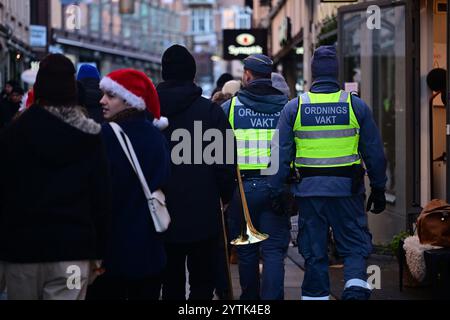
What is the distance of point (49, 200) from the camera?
15.3ft

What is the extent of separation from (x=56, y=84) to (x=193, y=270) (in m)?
1.99

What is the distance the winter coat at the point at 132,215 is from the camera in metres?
5.23

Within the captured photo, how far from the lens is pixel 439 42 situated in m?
11.4

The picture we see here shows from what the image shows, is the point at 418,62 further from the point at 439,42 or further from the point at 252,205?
the point at 252,205

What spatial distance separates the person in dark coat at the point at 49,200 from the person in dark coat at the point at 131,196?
421 mm

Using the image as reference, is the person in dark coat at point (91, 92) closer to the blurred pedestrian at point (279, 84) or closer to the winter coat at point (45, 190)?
the blurred pedestrian at point (279, 84)

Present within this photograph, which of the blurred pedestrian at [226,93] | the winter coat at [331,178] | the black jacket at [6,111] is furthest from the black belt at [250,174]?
the black jacket at [6,111]

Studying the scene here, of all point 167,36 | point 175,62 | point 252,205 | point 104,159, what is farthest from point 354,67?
point 167,36

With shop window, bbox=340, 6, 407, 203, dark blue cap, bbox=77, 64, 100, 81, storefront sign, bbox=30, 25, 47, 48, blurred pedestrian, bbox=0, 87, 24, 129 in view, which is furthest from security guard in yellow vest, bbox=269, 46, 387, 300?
storefront sign, bbox=30, 25, 47, 48

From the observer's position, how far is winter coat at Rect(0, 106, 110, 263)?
4668 mm

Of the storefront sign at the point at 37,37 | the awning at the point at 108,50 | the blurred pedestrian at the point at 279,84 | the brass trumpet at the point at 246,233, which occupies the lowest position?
the brass trumpet at the point at 246,233

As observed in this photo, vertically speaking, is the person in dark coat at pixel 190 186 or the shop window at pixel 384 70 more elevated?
the shop window at pixel 384 70

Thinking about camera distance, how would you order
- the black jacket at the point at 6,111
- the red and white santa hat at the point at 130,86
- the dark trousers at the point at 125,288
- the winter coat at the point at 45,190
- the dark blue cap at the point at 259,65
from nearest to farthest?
1. the winter coat at the point at 45,190
2. the dark trousers at the point at 125,288
3. the red and white santa hat at the point at 130,86
4. the dark blue cap at the point at 259,65
5. the black jacket at the point at 6,111

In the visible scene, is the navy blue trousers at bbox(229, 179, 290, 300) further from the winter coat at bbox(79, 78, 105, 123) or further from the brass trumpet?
the winter coat at bbox(79, 78, 105, 123)
